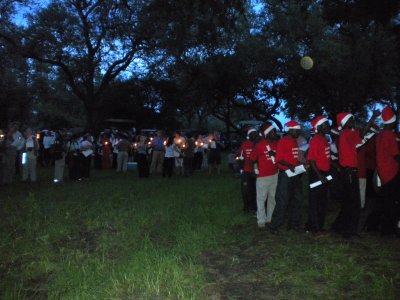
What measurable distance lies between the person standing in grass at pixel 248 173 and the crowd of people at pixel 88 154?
8.29 meters

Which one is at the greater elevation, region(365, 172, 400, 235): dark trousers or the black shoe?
region(365, 172, 400, 235): dark trousers

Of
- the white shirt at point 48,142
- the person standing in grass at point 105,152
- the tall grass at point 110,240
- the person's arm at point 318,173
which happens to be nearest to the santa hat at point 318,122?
the person's arm at point 318,173

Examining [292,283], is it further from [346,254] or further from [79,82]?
[79,82]

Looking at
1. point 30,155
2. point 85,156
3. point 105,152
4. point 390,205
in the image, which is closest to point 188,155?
point 85,156

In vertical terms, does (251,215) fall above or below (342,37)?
below

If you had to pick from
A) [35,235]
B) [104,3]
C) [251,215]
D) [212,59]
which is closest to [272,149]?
[251,215]

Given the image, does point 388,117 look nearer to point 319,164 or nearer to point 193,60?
point 319,164

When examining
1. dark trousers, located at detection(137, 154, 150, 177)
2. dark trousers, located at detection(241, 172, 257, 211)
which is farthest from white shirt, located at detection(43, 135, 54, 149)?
dark trousers, located at detection(241, 172, 257, 211)

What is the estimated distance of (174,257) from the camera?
6.59 meters

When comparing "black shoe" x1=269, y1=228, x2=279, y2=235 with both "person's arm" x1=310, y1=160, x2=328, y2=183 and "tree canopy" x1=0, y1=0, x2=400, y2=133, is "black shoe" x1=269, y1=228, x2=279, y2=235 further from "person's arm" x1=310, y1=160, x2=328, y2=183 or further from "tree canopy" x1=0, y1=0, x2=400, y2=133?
"tree canopy" x1=0, y1=0, x2=400, y2=133

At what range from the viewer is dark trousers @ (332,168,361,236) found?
7789mm

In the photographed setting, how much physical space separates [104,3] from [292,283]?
24730 mm

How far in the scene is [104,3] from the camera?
27.6m

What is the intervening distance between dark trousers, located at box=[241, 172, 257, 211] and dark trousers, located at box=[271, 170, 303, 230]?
1702 millimetres
